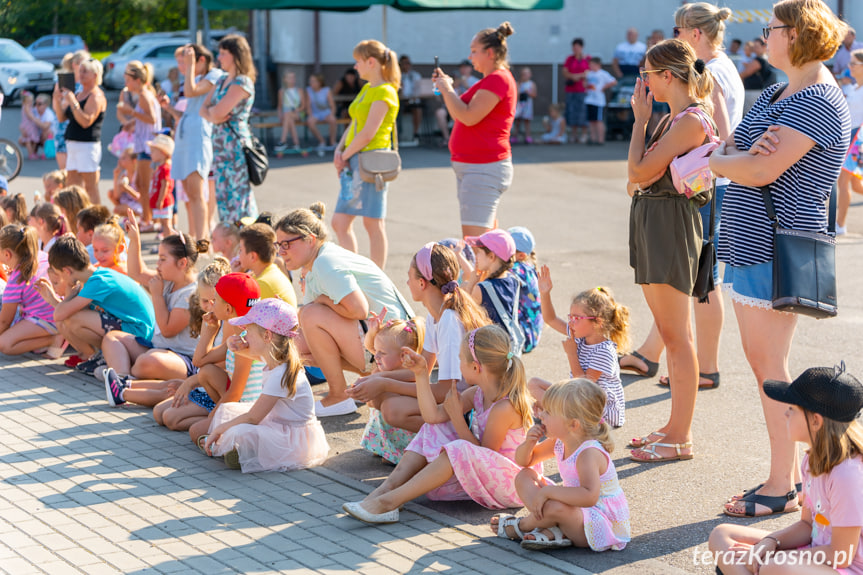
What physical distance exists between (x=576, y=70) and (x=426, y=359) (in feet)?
57.4

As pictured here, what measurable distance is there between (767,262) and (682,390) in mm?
1056

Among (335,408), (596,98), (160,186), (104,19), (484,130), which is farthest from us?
(104,19)

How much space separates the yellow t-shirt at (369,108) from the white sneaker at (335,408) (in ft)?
9.32

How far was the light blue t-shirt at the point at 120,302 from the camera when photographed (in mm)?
6953

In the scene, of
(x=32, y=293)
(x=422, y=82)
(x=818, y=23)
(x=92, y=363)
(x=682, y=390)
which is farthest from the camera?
(x=422, y=82)

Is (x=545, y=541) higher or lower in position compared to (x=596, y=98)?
lower

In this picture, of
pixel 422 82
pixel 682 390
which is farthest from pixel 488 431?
pixel 422 82

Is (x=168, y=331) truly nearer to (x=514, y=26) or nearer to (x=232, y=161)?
(x=232, y=161)

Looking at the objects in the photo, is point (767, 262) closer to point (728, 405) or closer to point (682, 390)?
point (682, 390)

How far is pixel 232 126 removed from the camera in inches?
374

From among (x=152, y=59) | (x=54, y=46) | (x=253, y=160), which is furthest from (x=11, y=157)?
(x=152, y=59)

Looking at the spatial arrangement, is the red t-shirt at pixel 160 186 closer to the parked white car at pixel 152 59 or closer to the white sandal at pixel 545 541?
the white sandal at pixel 545 541

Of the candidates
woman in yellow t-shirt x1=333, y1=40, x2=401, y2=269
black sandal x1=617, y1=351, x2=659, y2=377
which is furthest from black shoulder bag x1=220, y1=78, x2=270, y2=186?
black sandal x1=617, y1=351, x2=659, y2=377

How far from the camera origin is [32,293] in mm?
7551
